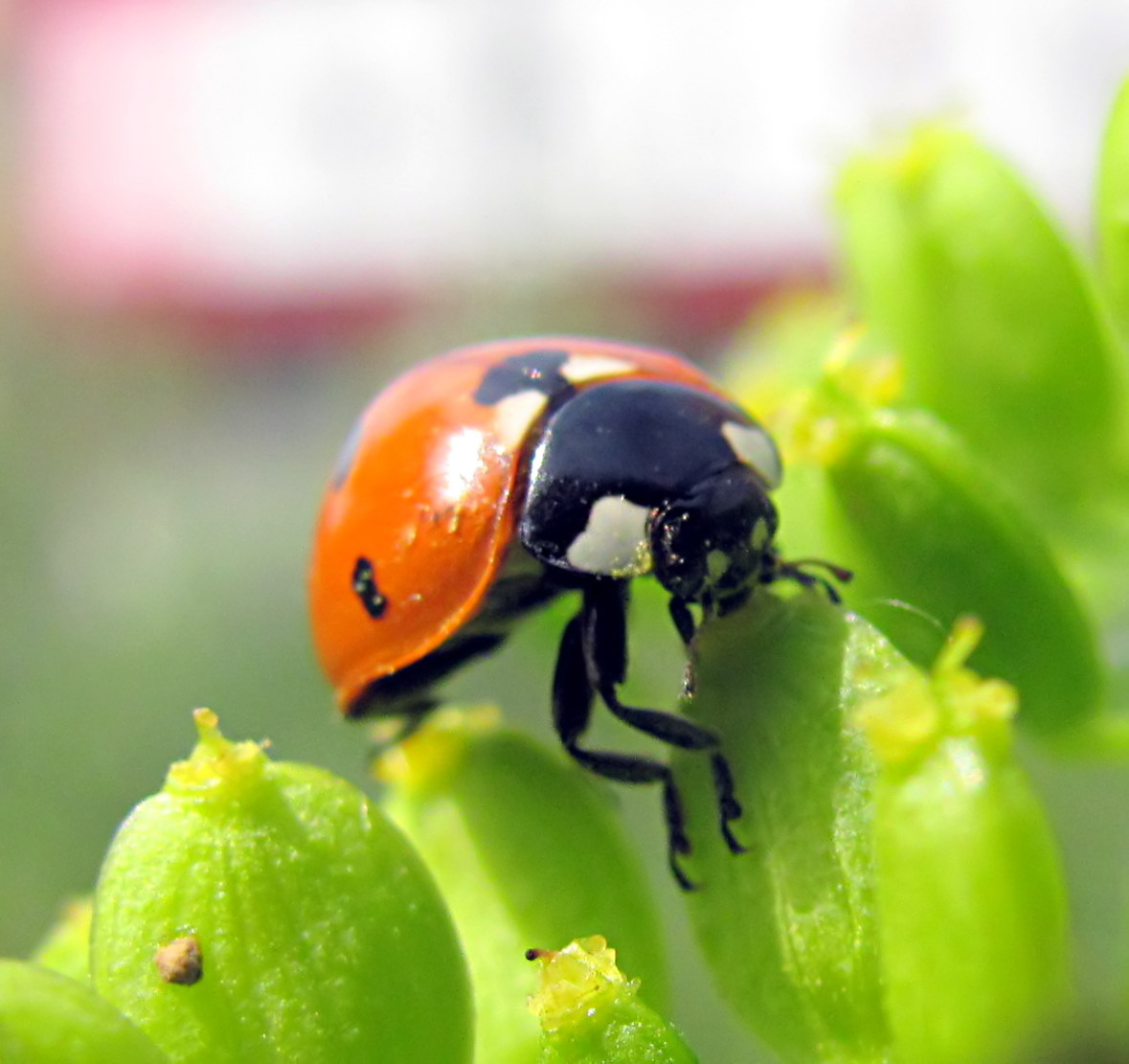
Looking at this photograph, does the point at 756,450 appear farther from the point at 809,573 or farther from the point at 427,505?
the point at 427,505

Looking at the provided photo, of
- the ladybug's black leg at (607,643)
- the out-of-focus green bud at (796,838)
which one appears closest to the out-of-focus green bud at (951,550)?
the out-of-focus green bud at (796,838)

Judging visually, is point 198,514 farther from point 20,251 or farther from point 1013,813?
point 20,251

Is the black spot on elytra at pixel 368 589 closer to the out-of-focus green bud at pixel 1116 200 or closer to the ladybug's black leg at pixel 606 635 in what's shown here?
the ladybug's black leg at pixel 606 635

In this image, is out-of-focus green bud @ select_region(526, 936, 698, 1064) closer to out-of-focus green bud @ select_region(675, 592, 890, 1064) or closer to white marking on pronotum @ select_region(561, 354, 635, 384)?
out-of-focus green bud @ select_region(675, 592, 890, 1064)

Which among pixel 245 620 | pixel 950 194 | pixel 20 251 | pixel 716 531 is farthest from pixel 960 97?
pixel 20 251

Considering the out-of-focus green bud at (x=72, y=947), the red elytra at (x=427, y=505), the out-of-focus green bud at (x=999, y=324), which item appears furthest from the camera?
the out-of-focus green bud at (x=999, y=324)

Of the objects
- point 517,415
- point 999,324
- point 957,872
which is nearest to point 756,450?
point 517,415

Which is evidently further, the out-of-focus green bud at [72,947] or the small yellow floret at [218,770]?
the out-of-focus green bud at [72,947]
